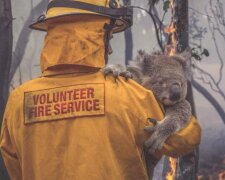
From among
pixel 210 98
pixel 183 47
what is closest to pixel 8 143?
pixel 183 47

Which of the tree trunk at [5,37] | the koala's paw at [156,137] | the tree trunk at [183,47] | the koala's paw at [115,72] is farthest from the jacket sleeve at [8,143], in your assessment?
the tree trunk at [5,37]

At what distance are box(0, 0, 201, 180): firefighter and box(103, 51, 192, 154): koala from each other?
36 millimetres

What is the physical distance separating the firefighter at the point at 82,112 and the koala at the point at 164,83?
0.12 ft

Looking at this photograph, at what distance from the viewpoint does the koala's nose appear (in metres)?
2.40

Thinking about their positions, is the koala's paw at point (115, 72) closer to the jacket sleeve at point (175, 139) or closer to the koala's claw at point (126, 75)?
the koala's claw at point (126, 75)

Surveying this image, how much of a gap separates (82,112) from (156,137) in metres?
0.32

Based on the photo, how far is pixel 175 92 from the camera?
240 cm

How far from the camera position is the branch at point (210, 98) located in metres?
5.89

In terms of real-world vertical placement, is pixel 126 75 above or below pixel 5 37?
below

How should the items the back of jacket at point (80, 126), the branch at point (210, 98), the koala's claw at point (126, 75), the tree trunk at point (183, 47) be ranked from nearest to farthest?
1. the back of jacket at point (80, 126)
2. the koala's claw at point (126, 75)
3. the tree trunk at point (183, 47)
4. the branch at point (210, 98)

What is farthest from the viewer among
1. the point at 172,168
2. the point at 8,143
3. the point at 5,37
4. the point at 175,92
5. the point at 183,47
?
the point at 5,37

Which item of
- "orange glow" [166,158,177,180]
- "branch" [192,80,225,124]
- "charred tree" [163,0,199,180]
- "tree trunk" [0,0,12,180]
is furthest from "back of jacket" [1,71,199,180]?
"branch" [192,80,225,124]

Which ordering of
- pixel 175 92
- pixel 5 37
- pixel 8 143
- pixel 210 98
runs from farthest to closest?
pixel 210 98, pixel 5 37, pixel 8 143, pixel 175 92

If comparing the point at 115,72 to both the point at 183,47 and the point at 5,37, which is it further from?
the point at 5,37
